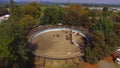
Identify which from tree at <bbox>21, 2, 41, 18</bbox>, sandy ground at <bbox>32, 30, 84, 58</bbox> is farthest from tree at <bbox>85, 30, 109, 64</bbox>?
tree at <bbox>21, 2, 41, 18</bbox>

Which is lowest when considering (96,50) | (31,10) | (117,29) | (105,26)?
(96,50)

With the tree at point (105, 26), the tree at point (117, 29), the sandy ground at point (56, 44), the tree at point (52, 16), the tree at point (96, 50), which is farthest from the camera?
the tree at point (52, 16)

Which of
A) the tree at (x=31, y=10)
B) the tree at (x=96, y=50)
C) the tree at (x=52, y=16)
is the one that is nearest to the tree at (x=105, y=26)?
the tree at (x=96, y=50)

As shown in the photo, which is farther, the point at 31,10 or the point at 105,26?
the point at 31,10

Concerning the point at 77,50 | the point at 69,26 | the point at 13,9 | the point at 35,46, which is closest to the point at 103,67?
the point at 77,50

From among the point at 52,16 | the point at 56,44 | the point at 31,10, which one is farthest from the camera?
the point at 31,10

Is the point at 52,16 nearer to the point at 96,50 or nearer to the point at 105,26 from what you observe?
the point at 105,26

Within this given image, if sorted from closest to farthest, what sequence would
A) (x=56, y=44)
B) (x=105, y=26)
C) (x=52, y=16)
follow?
1. (x=105, y=26)
2. (x=56, y=44)
3. (x=52, y=16)

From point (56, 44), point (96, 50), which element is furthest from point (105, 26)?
point (56, 44)

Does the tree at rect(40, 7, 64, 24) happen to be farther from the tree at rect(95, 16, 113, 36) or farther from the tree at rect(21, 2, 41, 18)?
the tree at rect(95, 16, 113, 36)

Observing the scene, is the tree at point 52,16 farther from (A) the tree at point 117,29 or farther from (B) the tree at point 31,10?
(A) the tree at point 117,29
